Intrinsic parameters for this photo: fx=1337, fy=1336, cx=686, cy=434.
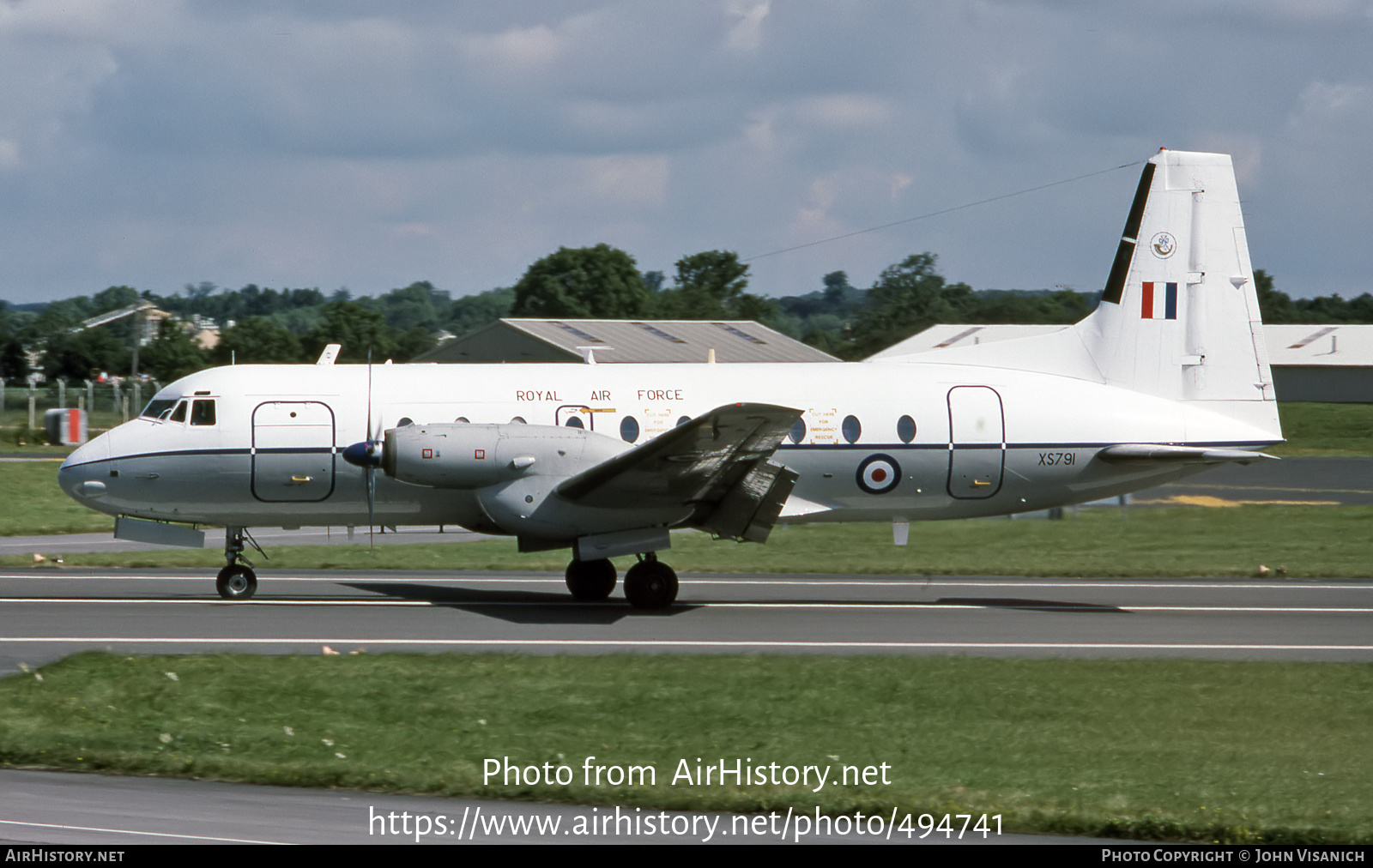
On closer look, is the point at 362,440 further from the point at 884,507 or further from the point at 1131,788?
the point at 1131,788

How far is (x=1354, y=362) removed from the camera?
285 feet

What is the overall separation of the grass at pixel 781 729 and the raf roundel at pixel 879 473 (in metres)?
Result: 4.95

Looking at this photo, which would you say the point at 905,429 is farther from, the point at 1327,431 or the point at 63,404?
the point at 1327,431

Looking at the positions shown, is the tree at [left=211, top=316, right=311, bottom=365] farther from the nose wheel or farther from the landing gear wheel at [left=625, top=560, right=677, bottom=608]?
the landing gear wheel at [left=625, top=560, right=677, bottom=608]

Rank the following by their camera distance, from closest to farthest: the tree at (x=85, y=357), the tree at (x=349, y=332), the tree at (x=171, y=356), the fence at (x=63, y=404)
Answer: the fence at (x=63, y=404) → the tree at (x=171, y=356) → the tree at (x=349, y=332) → the tree at (x=85, y=357)

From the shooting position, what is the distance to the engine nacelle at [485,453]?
57.5 ft

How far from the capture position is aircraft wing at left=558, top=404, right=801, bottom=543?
1669 cm

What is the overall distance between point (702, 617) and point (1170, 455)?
7383 millimetres

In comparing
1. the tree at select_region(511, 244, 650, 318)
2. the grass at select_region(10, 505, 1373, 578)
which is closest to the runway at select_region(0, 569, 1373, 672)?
the grass at select_region(10, 505, 1373, 578)

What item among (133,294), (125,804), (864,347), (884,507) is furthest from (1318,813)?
(133,294)

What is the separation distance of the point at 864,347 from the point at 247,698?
66467mm

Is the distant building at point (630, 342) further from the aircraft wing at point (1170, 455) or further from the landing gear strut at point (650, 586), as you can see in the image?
the landing gear strut at point (650, 586)

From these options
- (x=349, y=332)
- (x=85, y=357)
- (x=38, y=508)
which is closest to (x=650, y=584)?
(x=38, y=508)

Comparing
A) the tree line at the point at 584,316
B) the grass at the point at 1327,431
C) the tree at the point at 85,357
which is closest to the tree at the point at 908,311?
the tree line at the point at 584,316
